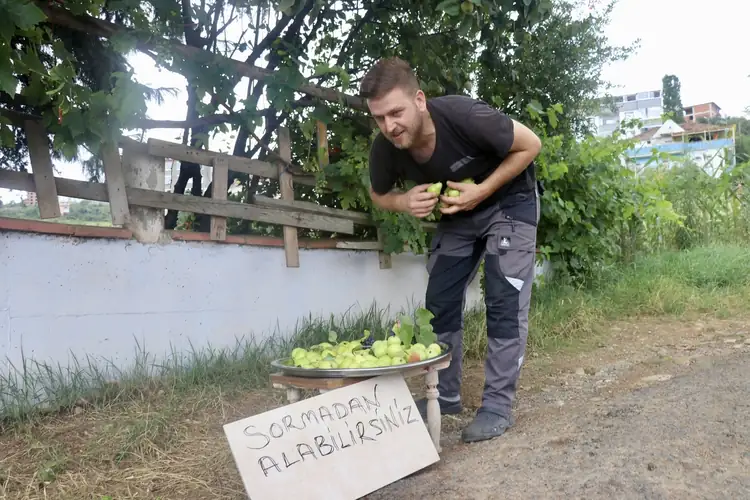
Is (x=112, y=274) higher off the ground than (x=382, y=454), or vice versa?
(x=112, y=274)

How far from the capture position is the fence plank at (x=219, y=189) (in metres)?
3.77

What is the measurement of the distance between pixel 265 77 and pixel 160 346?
5.80ft

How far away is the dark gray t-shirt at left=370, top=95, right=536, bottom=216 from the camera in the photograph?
2.48 meters

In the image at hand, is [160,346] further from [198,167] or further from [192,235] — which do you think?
[198,167]

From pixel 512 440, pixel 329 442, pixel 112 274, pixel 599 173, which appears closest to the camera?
pixel 329 442

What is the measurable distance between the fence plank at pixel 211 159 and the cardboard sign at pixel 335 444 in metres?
2.14

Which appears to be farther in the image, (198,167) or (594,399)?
(198,167)

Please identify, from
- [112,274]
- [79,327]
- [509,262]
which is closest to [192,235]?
[112,274]

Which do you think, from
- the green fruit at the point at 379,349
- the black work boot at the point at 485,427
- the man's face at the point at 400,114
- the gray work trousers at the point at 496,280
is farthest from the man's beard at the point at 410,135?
the black work boot at the point at 485,427

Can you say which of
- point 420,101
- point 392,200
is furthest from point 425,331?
point 420,101

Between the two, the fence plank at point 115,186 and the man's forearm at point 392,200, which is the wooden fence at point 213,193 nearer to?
the fence plank at point 115,186

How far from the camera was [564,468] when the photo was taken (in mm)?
2070

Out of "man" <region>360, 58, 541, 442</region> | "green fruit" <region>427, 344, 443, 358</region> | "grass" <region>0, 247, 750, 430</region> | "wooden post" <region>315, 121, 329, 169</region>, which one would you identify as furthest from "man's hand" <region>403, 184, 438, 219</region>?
"wooden post" <region>315, 121, 329, 169</region>

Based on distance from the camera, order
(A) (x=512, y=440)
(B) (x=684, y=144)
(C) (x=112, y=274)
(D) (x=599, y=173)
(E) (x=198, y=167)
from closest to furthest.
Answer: (A) (x=512, y=440), (C) (x=112, y=274), (E) (x=198, y=167), (D) (x=599, y=173), (B) (x=684, y=144)
